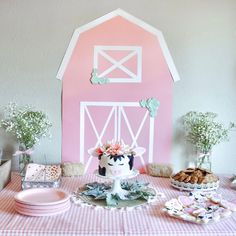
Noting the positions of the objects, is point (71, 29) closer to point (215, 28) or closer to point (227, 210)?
point (215, 28)

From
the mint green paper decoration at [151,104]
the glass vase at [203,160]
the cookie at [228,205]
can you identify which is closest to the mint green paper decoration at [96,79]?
the mint green paper decoration at [151,104]

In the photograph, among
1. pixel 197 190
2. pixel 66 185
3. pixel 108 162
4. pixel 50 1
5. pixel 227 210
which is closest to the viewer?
pixel 227 210

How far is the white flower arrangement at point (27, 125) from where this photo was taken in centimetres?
191

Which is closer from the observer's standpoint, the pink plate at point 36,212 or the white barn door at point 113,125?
the pink plate at point 36,212

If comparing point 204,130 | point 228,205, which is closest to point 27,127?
point 204,130

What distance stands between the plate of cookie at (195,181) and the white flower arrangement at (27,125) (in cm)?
74

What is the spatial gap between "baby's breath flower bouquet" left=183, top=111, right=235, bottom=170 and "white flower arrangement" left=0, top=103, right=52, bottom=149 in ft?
2.55

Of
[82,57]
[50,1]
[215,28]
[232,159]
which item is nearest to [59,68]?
[82,57]

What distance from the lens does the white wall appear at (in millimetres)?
2020

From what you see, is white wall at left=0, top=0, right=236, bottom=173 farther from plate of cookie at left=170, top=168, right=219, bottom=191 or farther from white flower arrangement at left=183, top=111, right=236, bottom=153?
plate of cookie at left=170, top=168, right=219, bottom=191

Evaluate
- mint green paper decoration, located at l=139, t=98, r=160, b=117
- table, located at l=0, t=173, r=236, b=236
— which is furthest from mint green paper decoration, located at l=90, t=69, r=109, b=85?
table, located at l=0, t=173, r=236, b=236

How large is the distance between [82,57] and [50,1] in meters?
0.35

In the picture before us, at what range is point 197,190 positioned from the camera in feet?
5.46

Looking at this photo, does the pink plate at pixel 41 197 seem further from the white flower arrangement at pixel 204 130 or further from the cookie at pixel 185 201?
the white flower arrangement at pixel 204 130
